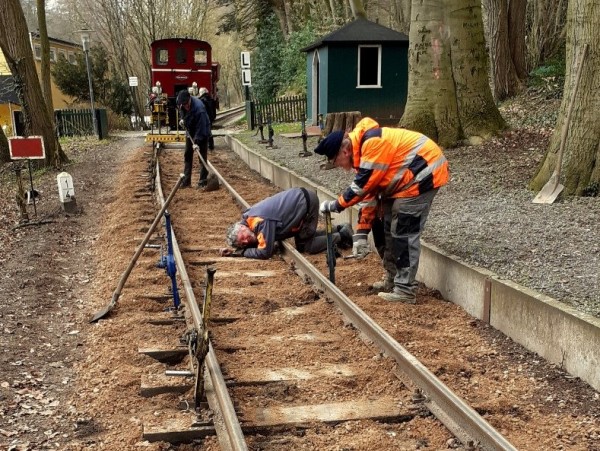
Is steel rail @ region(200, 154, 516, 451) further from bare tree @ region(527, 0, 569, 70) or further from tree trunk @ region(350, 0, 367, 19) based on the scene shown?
tree trunk @ region(350, 0, 367, 19)

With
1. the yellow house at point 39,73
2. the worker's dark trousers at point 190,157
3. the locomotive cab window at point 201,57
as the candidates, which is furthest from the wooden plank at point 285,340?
the yellow house at point 39,73

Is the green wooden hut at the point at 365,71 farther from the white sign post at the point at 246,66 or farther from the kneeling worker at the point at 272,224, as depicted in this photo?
the kneeling worker at the point at 272,224

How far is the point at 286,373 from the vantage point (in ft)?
14.5

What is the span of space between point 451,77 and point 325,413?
32.7 feet

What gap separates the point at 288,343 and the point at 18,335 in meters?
2.33

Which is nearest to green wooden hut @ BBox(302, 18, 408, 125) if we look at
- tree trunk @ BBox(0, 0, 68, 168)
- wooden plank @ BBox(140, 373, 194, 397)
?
tree trunk @ BBox(0, 0, 68, 168)

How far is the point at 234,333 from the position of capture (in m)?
5.21

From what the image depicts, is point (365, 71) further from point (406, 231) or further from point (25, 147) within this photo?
point (406, 231)

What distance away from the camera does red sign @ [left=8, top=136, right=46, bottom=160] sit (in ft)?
32.5

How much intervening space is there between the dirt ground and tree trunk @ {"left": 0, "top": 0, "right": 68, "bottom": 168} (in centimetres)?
845

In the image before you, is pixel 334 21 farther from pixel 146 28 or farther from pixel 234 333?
pixel 234 333

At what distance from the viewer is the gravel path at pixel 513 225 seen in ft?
17.5

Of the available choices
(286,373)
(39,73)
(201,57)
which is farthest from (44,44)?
(39,73)

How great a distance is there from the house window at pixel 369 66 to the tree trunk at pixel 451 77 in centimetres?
781
